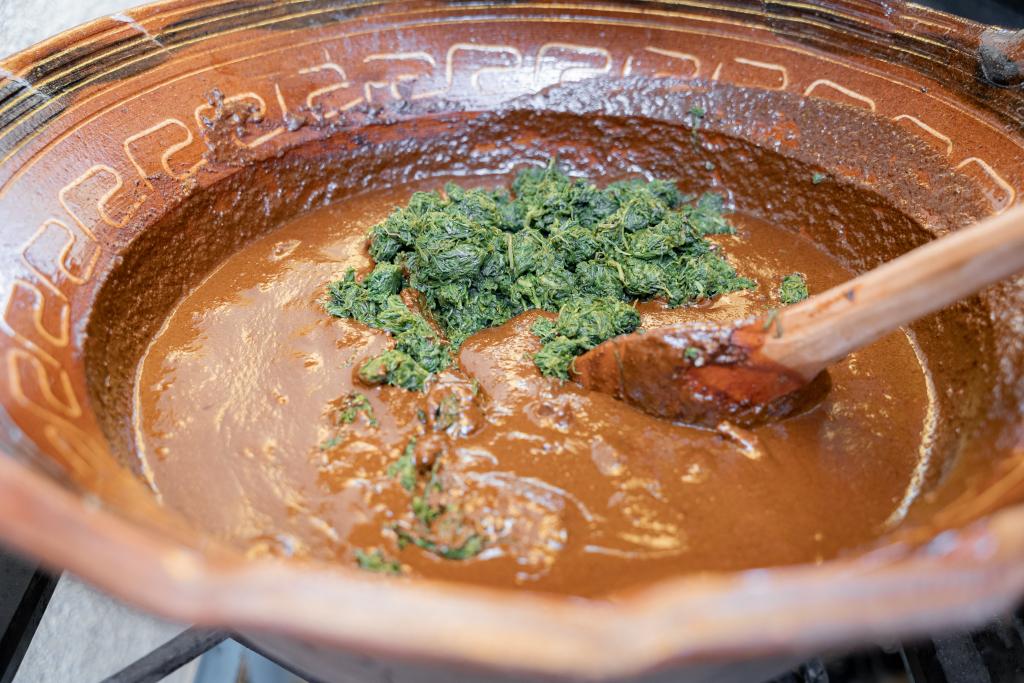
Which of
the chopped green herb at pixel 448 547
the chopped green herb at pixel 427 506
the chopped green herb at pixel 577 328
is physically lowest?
the chopped green herb at pixel 448 547

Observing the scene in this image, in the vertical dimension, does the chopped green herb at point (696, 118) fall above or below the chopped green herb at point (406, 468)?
above

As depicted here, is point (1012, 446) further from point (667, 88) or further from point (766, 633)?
point (667, 88)

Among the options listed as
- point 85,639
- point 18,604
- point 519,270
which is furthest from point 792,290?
point 85,639

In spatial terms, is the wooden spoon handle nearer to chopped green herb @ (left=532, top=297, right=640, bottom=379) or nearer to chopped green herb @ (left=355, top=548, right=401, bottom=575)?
chopped green herb @ (left=532, top=297, right=640, bottom=379)

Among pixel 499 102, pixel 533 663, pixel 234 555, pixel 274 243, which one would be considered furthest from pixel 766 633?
pixel 499 102

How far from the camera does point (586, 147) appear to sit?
141 inches

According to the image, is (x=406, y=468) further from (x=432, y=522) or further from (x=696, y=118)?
(x=696, y=118)

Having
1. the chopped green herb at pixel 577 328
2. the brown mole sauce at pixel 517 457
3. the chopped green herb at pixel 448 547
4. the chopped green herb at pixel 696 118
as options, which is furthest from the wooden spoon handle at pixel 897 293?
the chopped green herb at pixel 696 118

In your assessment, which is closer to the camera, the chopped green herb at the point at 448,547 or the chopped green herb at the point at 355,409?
the chopped green herb at the point at 448,547

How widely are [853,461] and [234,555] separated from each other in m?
1.84

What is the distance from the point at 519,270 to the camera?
2.74 meters

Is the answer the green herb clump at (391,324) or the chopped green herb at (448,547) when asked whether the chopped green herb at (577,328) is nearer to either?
the green herb clump at (391,324)

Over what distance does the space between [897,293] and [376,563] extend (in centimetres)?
152

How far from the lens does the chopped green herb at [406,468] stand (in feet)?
6.92
